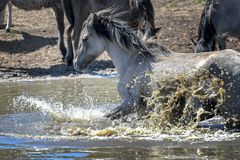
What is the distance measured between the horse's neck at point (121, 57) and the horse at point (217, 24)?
324 centimetres

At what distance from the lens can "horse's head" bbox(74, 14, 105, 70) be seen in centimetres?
1044

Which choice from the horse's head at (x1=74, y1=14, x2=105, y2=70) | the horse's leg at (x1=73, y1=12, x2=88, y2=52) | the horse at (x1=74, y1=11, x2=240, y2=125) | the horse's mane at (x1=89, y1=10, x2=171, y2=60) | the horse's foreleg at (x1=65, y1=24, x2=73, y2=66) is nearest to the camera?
the horse at (x1=74, y1=11, x2=240, y2=125)

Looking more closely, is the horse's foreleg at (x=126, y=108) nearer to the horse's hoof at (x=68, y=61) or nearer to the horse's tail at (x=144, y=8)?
the horse's tail at (x=144, y=8)

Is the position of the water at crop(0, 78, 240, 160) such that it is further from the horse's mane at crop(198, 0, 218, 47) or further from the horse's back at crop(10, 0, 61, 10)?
the horse's back at crop(10, 0, 61, 10)

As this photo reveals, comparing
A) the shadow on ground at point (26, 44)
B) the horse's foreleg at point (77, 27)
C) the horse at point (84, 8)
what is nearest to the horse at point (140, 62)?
the horse at point (84, 8)

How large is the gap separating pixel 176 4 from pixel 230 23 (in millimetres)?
6463

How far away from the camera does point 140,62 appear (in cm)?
1020

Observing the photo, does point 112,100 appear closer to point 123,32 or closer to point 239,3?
point 123,32

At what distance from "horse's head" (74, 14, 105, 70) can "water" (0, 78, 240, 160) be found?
687mm

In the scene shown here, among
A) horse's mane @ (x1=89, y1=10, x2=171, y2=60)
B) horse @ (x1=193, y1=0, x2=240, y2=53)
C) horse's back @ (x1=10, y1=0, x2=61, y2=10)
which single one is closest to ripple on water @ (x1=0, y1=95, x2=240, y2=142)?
horse's mane @ (x1=89, y1=10, x2=171, y2=60)

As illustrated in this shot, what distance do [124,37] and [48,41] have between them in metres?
8.79

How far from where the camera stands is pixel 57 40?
62.0 ft

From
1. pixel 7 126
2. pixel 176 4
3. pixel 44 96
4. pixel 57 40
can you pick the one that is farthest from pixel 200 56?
pixel 176 4

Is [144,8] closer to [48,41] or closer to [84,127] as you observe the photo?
[48,41]
